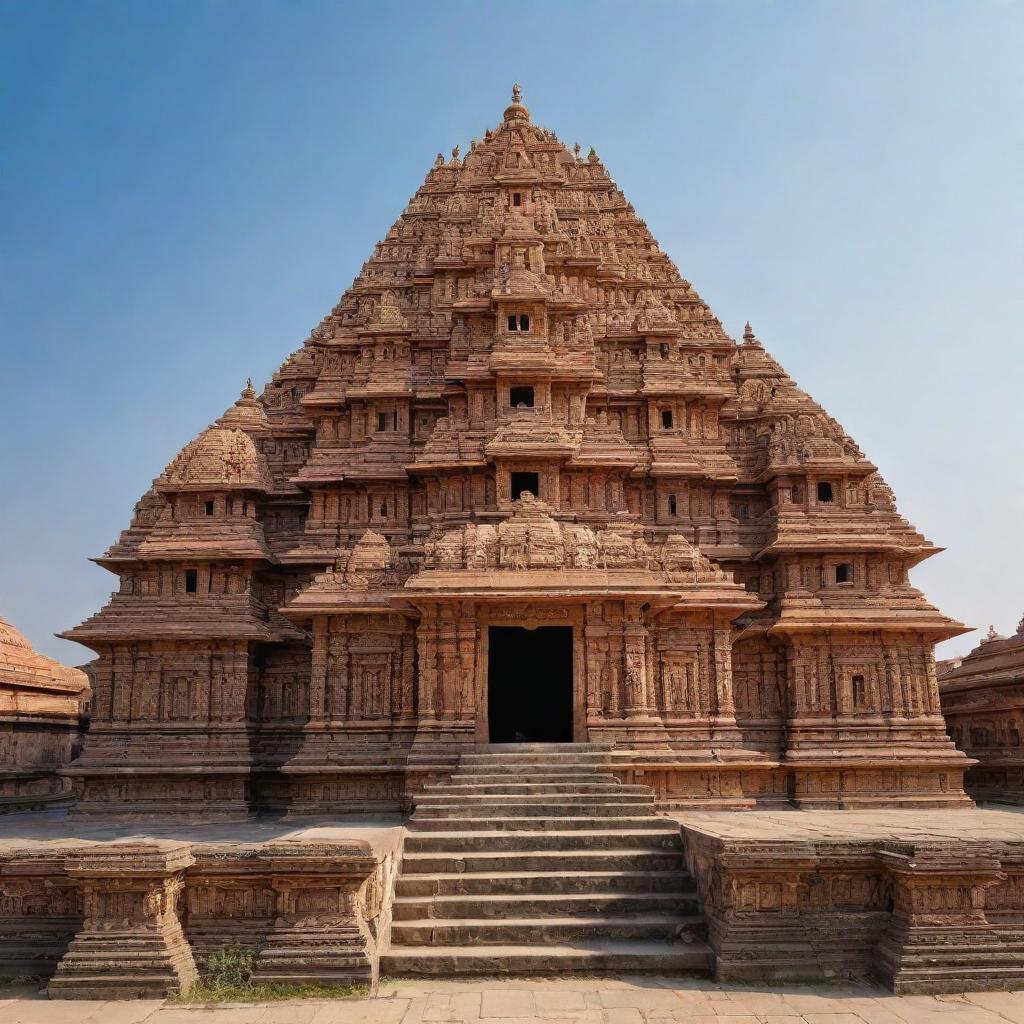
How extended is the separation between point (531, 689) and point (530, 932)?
14258 millimetres

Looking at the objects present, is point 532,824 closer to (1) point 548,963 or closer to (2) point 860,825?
(1) point 548,963

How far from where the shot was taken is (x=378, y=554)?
21.1m

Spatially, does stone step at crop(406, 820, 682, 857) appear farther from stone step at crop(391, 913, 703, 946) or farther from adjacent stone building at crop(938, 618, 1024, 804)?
adjacent stone building at crop(938, 618, 1024, 804)

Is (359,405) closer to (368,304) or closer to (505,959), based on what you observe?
(368,304)

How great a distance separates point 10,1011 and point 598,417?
716 inches

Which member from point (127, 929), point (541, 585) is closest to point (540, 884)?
point (127, 929)

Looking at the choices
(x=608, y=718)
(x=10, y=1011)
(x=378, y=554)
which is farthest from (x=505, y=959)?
(x=378, y=554)

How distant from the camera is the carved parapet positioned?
10.6m

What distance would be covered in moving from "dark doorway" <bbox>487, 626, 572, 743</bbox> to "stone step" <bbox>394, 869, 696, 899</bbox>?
492 inches

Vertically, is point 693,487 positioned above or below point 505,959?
above

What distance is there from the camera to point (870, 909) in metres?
11.5

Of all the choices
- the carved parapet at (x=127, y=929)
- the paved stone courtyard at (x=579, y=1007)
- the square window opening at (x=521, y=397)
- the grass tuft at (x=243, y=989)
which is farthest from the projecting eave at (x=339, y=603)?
the paved stone courtyard at (x=579, y=1007)

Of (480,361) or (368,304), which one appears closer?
(480,361)

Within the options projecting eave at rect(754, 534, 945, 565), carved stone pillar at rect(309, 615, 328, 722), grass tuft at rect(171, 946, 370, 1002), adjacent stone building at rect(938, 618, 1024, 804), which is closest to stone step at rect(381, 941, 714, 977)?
grass tuft at rect(171, 946, 370, 1002)
